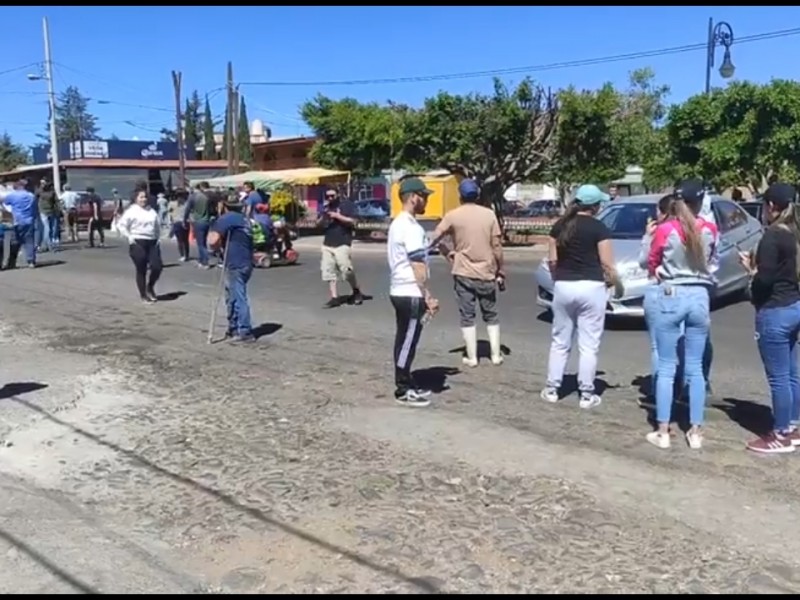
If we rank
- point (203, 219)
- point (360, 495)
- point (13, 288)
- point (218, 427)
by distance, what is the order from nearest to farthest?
point (360, 495) → point (218, 427) → point (13, 288) → point (203, 219)

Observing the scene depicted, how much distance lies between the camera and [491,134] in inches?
942

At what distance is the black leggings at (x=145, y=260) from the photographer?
12.8 meters

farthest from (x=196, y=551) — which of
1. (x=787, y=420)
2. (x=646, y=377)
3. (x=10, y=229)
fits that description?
(x=10, y=229)

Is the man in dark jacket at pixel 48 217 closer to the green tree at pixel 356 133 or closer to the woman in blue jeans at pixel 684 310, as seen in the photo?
the green tree at pixel 356 133

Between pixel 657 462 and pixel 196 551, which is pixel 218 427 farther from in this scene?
pixel 657 462

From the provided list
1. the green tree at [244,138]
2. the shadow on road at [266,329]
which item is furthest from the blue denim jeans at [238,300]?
the green tree at [244,138]

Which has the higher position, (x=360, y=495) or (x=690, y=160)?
(x=690, y=160)

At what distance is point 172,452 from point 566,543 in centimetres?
279

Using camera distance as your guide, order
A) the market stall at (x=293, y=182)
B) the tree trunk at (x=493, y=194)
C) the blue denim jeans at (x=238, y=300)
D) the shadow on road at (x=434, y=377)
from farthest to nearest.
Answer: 1. the market stall at (x=293, y=182)
2. the tree trunk at (x=493, y=194)
3. the blue denim jeans at (x=238, y=300)
4. the shadow on road at (x=434, y=377)

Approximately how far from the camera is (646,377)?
25.9 ft

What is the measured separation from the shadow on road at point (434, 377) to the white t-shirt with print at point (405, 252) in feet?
3.42

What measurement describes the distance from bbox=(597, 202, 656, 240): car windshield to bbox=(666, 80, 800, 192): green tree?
13.4 metres

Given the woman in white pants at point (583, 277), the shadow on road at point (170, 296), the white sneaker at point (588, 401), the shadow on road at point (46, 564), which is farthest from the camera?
the shadow on road at point (170, 296)

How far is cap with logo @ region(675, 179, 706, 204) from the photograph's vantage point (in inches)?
223
